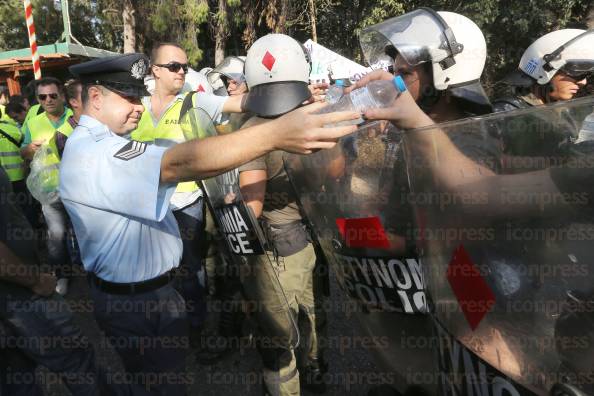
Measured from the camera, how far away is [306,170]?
145 centimetres

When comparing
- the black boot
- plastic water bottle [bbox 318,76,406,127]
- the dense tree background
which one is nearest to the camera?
plastic water bottle [bbox 318,76,406,127]

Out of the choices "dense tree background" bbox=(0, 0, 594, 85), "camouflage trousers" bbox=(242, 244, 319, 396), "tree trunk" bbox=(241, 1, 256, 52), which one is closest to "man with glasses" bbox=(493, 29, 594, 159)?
"camouflage trousers" bbox=(242, 244, 319, 396)

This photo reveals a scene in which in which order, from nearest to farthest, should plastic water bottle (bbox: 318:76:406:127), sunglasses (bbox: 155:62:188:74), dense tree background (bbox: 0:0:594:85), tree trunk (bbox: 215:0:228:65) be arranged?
plastic water bottle (bbox: 318:76:406:127) < sunglasses (bbox: 155:62:188:74) < dense tree background (bbox: 0:0:594:85) < tree trunk (bbox: 215:0:228:65)

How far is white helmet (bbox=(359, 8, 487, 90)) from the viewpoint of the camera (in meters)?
1.82

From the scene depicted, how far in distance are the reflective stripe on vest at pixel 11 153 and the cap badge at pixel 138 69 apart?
3444 mm

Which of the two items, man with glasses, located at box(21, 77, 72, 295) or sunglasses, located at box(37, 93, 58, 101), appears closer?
man with glasses, located at box(21, 77, 72, 295)

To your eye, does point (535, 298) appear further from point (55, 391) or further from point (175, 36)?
point (175, 36)

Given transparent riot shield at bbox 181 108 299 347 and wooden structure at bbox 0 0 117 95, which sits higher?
wooden structure at bbox 0 0 117 95

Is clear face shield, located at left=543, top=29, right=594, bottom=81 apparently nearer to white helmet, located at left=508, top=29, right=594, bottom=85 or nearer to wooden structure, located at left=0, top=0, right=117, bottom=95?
white helmet, located at left=508, top=29, right=594, bottom=85

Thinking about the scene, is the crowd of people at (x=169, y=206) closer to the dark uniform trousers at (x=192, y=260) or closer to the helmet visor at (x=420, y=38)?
the helmet visor at (x=420, y=38)

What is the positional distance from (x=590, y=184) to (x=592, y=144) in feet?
0.37

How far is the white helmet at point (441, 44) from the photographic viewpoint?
5.97 feet

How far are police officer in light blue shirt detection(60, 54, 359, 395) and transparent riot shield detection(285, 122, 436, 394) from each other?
0.24 m

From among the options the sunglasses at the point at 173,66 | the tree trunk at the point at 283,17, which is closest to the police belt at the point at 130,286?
the sunglasses at the point at 173,66
